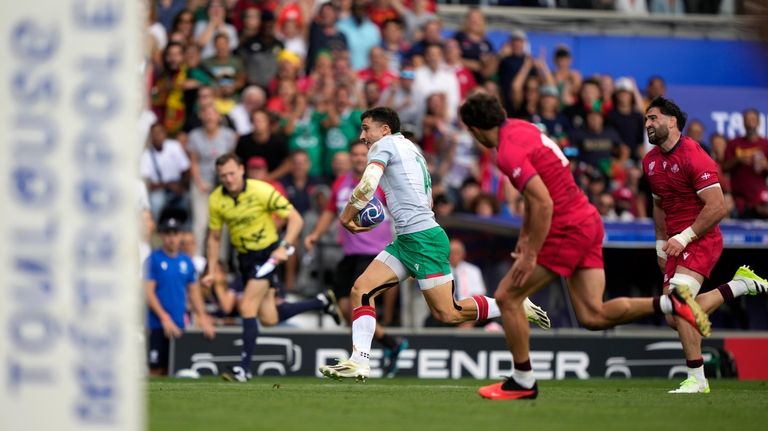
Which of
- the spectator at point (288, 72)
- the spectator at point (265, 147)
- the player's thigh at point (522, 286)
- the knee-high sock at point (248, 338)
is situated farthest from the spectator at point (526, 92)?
the player's thigh at point (522, 286)

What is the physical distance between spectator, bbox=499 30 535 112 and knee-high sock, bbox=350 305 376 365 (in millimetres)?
10683

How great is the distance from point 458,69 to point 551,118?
1.73 m

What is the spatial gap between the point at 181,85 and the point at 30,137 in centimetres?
1499

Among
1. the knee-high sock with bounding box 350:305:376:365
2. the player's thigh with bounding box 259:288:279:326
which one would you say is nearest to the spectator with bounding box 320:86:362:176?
the player's thigh with bounding box 259:288:279:326

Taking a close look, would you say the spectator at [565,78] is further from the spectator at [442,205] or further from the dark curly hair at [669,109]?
the dark curly hair at [669,109]

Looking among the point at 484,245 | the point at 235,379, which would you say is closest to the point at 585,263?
the point at 235,379

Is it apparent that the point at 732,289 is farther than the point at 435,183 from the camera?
No

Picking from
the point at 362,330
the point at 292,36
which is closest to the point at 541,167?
the point at 362,330

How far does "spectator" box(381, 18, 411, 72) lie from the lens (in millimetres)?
22750

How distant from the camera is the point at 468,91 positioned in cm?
2256

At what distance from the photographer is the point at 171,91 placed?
21.0 meters

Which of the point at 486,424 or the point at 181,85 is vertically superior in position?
the point at 181,85

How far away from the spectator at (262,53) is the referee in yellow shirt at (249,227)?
6664 mm

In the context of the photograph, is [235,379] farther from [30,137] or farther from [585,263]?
[30,137]
